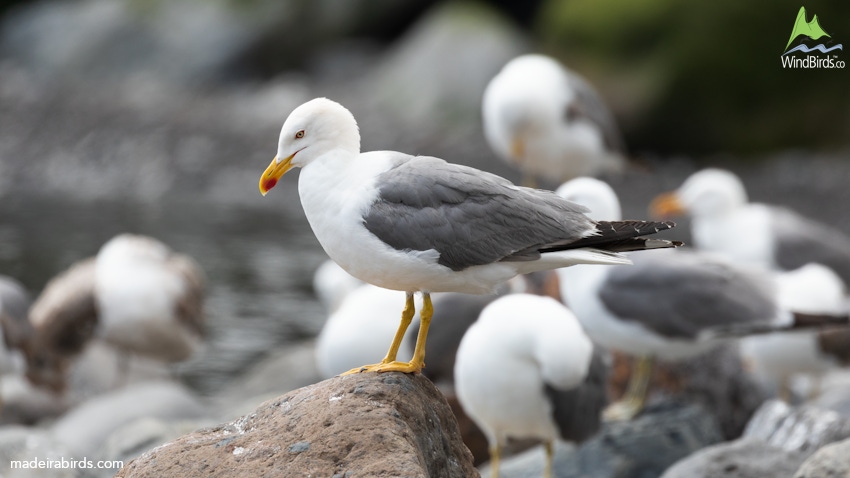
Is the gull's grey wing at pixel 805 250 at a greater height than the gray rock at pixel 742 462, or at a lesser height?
greater

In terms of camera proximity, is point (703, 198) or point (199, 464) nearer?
point (199, 464)

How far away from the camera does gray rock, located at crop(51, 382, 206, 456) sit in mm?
8852

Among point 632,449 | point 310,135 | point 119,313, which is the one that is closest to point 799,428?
point 632,449

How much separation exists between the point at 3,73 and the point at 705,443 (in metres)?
20.1

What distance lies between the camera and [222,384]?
38.6 ft

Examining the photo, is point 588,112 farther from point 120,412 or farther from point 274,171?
point 274,171

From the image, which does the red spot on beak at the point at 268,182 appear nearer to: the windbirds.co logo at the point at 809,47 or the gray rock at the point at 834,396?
the gray rock at the point at 834,396

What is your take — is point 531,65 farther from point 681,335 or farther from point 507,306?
point 507,306

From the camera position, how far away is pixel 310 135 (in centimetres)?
468

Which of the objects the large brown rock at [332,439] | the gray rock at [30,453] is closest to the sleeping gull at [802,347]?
the large brown rock at [332,439]

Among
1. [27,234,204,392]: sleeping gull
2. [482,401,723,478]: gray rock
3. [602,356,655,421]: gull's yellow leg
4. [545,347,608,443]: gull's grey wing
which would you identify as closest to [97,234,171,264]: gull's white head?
[27,234,204,392]: sleeping gull

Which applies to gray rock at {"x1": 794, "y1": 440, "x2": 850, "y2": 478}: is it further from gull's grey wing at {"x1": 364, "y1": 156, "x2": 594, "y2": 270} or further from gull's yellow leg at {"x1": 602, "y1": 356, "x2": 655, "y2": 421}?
gull's yellow leg at {"x1": 602, "y1": 356, "x2": 655, "y2": 421}

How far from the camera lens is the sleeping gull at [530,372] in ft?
20.3

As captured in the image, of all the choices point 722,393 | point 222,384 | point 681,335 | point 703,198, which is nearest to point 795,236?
point 703,198
